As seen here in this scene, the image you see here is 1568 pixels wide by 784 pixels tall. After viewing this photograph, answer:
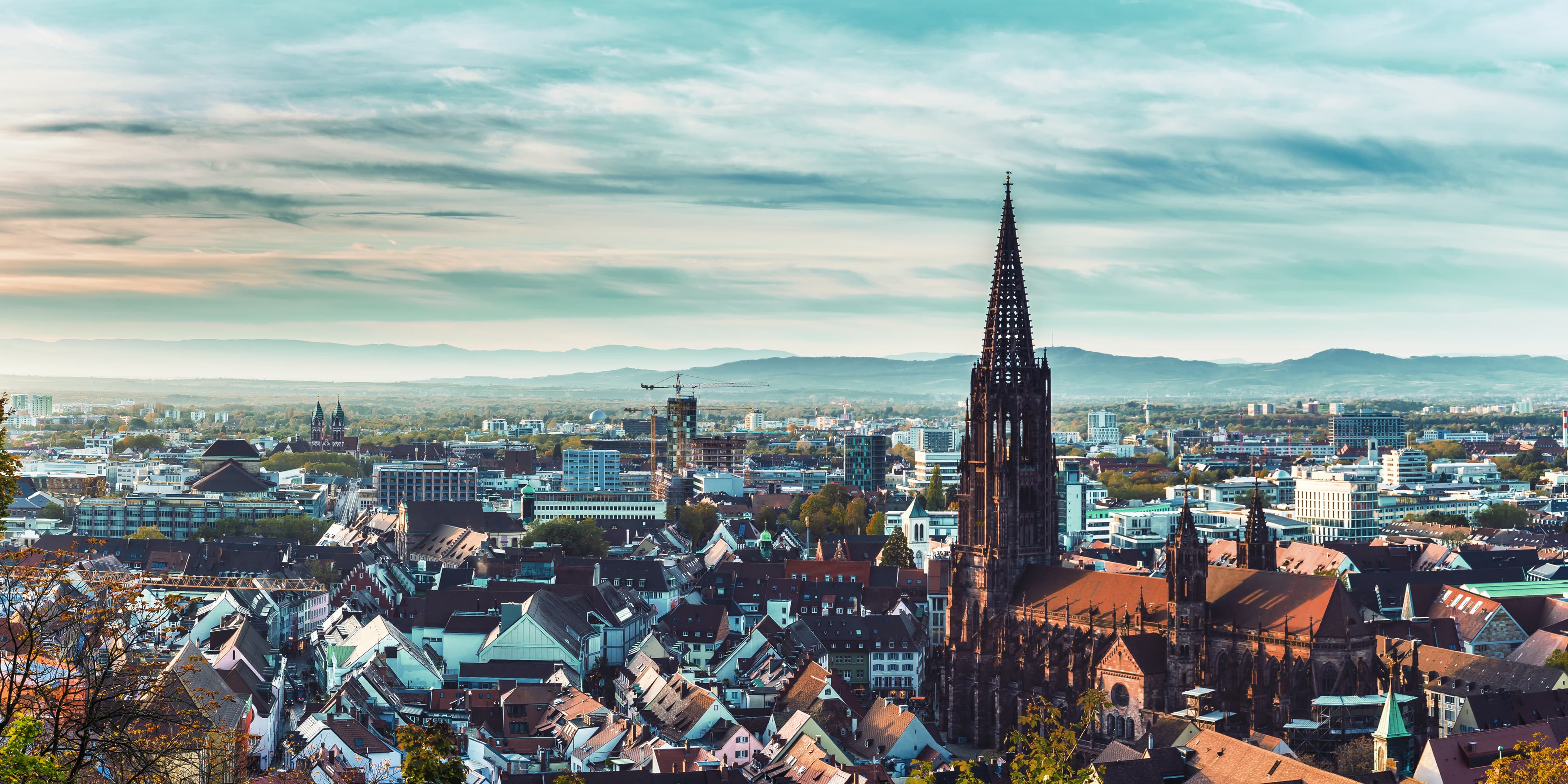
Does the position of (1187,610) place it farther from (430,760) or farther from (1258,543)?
(430,760)

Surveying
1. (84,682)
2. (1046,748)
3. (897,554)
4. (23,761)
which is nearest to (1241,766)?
(1046,748)

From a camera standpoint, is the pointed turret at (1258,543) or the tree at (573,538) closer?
the pointed turret at (1258,543)

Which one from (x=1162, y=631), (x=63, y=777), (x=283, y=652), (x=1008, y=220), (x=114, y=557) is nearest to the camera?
(x=63, y=777)

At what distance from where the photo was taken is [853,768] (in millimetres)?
79875

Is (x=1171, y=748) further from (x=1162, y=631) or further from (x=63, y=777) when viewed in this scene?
(x=63, y=777)

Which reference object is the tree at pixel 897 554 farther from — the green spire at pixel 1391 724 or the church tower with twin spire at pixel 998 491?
the green spire at pixel 1391 724

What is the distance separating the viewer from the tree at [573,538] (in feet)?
567

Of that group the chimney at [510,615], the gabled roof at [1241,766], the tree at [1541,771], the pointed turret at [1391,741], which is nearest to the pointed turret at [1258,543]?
the pointed turret at [1391,741]

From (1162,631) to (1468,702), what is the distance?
15.2 meters

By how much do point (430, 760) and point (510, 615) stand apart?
72.9 meters

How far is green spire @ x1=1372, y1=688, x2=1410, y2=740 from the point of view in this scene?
72938 millimetres

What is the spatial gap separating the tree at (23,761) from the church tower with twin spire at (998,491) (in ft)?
258

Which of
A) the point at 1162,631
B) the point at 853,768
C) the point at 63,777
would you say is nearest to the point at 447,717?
the point at 853,768

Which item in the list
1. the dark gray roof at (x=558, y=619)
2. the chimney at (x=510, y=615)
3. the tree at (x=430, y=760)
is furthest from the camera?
the chimney at (x=510, y=615)
